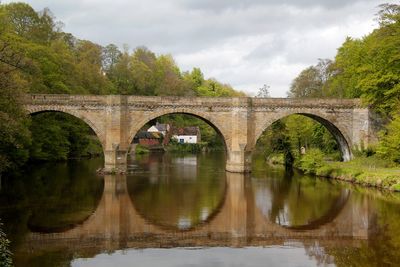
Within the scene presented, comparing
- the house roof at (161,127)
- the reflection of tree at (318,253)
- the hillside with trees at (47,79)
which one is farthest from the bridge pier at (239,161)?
the house roof at (161,127)

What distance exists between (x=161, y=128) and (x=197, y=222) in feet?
243

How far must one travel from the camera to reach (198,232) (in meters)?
20.3

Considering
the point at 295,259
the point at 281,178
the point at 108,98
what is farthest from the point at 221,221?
the point at 108,98

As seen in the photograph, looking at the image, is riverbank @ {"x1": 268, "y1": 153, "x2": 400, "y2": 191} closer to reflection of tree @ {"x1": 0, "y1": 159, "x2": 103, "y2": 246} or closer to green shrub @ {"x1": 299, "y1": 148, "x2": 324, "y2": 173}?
green shrub @ {"x1": 299, "y1": 148, "x2": 324, "y2": 173}

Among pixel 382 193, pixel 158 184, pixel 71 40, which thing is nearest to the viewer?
pixel 382 193

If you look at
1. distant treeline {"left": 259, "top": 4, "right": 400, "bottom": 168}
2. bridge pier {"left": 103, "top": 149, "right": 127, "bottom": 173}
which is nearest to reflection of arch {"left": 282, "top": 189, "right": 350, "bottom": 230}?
distant treeline {"left": 259, "top": 4, "right": 400, "bottom": 168}

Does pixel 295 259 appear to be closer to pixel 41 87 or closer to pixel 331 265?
pixel 331 265

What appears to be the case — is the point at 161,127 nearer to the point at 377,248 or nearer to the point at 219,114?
the point at 219,114

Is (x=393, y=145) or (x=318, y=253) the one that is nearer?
(x=318, y=253)

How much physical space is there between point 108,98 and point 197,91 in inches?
2960

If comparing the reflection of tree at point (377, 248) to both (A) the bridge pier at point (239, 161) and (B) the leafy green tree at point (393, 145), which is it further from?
(A) the bridge pier at point (239, 161)

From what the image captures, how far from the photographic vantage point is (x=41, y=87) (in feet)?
143

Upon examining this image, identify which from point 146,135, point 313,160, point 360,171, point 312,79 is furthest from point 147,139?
point 360,171

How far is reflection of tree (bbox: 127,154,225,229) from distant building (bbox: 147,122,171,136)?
50.8m
